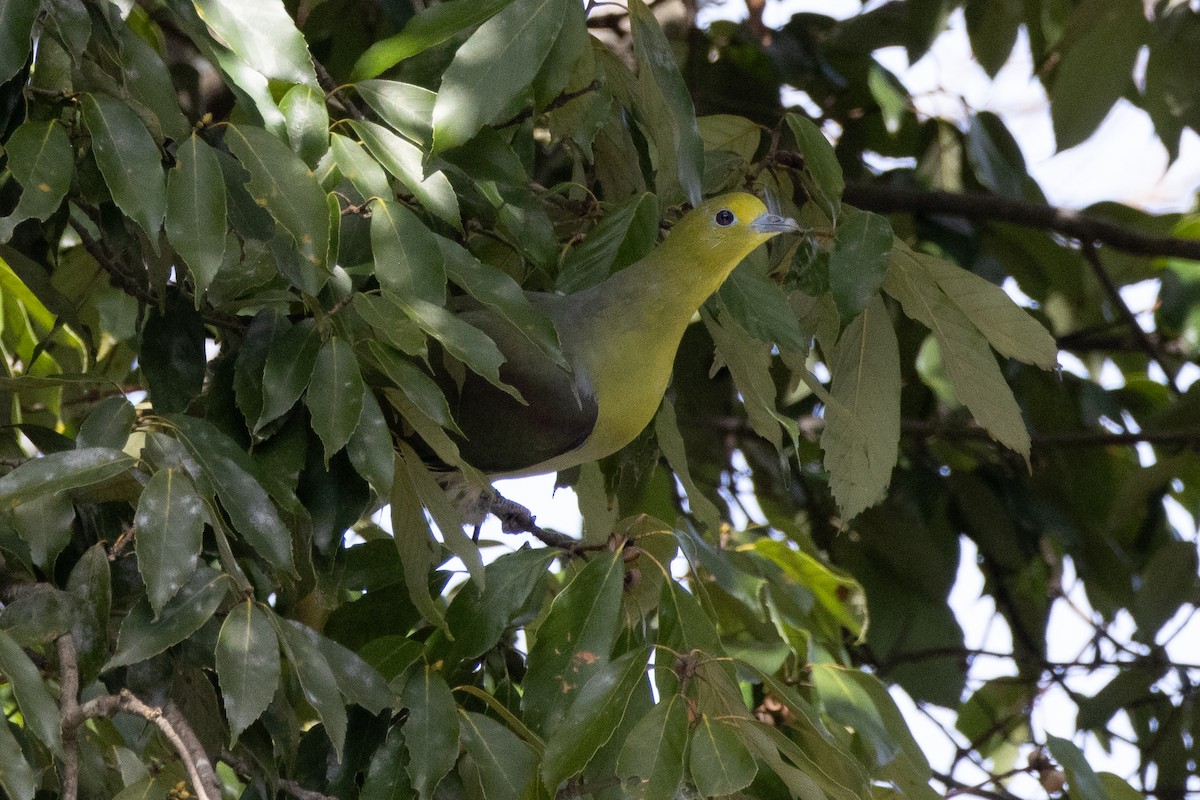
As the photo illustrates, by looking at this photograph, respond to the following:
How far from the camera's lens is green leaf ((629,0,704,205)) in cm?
157

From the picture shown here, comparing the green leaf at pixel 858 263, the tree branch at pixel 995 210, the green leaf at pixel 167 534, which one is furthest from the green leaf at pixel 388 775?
the tree branch at pixel 995 210

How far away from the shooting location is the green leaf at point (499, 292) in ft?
4.83

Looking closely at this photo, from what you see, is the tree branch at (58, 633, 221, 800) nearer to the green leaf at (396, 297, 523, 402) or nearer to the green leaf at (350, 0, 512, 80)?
the green leaf at (396, 297, 523, 402)

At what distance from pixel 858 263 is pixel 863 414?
0.87 ft

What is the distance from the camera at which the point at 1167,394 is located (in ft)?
13.4

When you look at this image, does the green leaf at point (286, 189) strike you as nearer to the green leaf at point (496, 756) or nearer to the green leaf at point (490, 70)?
the green leaf at point (490, 70)

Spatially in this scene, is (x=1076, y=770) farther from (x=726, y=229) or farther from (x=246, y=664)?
(x=246, y=664)

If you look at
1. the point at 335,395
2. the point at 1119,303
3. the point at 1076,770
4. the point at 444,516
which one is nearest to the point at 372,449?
the point at 335,395

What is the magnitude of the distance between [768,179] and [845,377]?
0.36 metres

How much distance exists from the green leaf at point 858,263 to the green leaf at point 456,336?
515 mm

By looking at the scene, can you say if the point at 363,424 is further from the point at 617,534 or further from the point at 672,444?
the point at 672,444

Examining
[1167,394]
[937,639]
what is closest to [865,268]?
[937,639]

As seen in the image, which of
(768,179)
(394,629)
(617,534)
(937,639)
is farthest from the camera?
(937,639)

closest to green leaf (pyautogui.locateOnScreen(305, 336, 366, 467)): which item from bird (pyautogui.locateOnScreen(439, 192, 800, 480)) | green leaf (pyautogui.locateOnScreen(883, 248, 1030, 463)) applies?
bird (pyautogui.locateOnScreen(439, 192, 800, 480))
